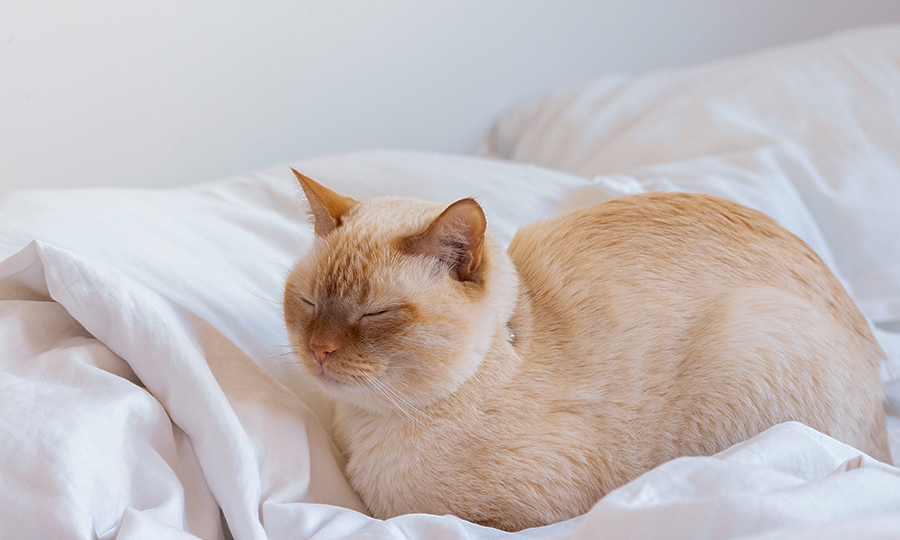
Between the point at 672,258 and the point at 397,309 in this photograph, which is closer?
the point at 397,309

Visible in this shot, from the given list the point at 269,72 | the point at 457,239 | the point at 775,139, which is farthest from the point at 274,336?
the point at 775,139

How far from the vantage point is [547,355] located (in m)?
0.90

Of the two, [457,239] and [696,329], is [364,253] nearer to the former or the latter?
[457,239]

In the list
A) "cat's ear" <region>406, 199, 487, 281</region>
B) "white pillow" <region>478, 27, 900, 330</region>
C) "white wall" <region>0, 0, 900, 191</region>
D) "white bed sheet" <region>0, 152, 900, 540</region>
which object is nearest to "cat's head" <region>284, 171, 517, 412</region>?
"cat's ear" <region>406, 199, 487, 281</region>

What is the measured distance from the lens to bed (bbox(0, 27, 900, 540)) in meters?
0.62

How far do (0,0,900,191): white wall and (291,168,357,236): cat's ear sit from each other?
33.4 inches

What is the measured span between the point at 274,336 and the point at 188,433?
0.90 ft

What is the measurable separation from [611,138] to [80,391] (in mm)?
1529

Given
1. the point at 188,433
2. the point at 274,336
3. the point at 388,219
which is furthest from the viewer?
the point at 274,336

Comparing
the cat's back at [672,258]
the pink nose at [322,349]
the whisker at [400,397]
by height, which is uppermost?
the cat's back at [672,258]

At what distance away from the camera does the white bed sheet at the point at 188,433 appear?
23.4 inches

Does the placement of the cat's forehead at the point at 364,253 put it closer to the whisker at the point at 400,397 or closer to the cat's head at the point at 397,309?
the cat's head at the point at 397,309

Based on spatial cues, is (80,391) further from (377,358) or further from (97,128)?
(97,128)

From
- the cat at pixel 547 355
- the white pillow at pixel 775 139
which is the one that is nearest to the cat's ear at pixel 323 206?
the cat at pixel 547 355
